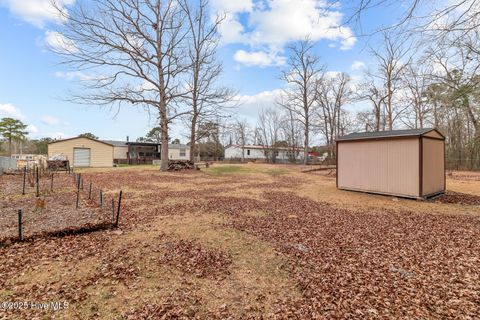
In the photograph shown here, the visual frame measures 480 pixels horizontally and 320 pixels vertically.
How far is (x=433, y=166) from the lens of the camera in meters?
8.61

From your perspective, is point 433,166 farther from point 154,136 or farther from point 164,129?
point 154,136

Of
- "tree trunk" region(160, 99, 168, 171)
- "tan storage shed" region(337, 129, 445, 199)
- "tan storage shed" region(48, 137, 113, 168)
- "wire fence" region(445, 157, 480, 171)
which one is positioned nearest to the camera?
"tan storage shed" region(337, 129, 445, 199)

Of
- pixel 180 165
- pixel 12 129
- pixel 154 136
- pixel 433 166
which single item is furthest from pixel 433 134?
pixel 154 136

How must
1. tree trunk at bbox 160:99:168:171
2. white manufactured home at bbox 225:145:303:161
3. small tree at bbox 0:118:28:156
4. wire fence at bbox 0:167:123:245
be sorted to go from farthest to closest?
white manufactured home at bbox 225:145:303:161, small tree at bbox 0:118:28:156, tree trunk at bbox 160:99:168:171, wire fence at bbox 0:167:123:245

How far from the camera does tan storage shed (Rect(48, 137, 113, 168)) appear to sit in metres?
22.7

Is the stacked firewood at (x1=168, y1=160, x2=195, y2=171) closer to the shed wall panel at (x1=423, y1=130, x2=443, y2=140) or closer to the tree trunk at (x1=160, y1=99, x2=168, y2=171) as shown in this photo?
the tree trunk at (x1=160, y1=99, x2=168, y2=171)

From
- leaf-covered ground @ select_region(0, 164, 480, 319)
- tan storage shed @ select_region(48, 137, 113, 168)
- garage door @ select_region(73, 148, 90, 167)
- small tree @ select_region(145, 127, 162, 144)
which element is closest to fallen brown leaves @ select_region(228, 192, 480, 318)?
leaf-covered ground @ select_region(0, 164, 480, 319)

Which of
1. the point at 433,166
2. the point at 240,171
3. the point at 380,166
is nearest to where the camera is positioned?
the point at 433,166

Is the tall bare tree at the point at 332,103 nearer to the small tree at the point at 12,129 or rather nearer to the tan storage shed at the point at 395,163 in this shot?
the tan storage shed at the point at 395,163

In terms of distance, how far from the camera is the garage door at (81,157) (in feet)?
76.6

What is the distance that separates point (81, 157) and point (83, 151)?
0.66 metres

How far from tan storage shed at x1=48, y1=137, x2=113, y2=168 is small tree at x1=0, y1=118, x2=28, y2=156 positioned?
12.6 metres

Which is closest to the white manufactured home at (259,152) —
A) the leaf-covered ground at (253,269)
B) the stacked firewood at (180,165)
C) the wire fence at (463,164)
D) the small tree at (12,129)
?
the wire fence at (463,164)

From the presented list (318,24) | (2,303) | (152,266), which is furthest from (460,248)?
(2,303)
